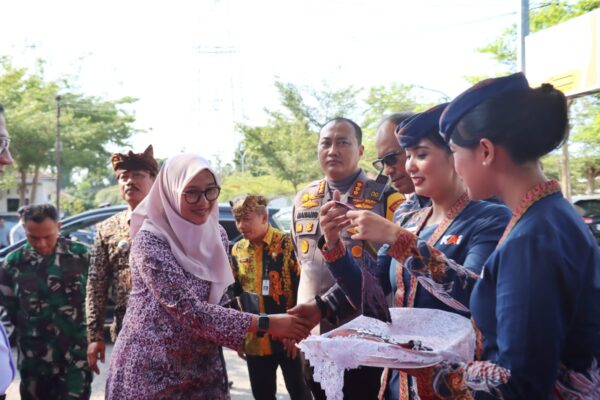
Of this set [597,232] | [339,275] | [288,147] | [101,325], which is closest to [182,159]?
[339,275]

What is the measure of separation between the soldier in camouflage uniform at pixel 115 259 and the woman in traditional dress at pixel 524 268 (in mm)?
2501

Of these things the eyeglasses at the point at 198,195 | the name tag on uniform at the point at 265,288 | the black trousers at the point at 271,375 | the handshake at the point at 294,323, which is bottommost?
the black trousers at the point at 271,375

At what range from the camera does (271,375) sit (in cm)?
429

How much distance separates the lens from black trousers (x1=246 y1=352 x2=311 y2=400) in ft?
13.9

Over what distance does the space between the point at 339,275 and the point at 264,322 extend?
0.38 meters

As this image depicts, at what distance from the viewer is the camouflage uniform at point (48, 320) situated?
3.80 meters

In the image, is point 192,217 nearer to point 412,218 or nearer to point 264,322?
point 264,322

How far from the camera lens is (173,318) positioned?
2.39 meters

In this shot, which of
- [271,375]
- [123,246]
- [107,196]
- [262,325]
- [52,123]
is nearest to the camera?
[262,325]

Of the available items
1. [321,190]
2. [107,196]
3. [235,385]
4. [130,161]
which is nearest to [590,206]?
[235,385]

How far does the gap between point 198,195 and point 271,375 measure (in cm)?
215

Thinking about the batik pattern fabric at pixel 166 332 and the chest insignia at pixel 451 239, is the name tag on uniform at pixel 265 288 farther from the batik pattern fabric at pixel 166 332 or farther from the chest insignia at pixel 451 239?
the chest insignia at pixel 451 239

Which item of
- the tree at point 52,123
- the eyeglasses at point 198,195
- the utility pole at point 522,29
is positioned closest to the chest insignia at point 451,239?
the eyeglasses at point 198,195

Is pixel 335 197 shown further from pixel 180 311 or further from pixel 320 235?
pixel 180 311
